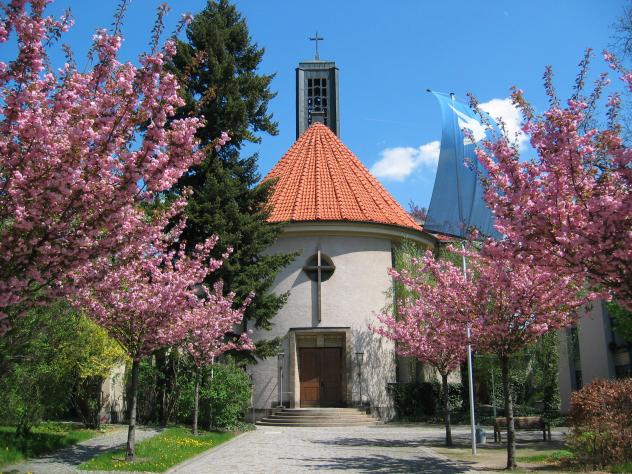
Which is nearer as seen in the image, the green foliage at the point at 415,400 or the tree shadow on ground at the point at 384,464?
the tree shadow on ground at the point at 384,464

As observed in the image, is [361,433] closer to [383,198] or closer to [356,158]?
[383,198]

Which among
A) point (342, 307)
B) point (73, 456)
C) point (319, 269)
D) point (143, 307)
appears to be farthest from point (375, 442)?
point (319, 269)

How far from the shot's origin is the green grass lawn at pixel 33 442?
1261cm

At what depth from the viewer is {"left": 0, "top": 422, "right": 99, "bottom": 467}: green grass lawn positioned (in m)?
12.6

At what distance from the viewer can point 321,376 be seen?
27.4 m

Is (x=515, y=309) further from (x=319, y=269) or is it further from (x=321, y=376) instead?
(x=321, y=376)

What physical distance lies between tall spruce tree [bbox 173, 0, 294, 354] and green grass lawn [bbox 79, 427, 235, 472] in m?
4.97

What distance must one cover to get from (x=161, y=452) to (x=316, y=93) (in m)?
29.3

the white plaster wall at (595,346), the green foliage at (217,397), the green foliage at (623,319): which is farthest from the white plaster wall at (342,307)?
the green foliage at (623,319)

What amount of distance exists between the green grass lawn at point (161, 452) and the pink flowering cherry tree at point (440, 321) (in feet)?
20.6

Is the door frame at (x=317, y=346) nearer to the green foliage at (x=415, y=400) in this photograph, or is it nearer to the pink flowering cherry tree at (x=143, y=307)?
the green foliage at (x=415, y=400)

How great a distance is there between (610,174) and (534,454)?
374 inches

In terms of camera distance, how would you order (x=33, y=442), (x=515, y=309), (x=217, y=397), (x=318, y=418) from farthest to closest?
(x=318, y=418) < (x=217, y=397) < (x=33, y=442) < (x=515, y=309)

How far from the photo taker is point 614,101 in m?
7.57
